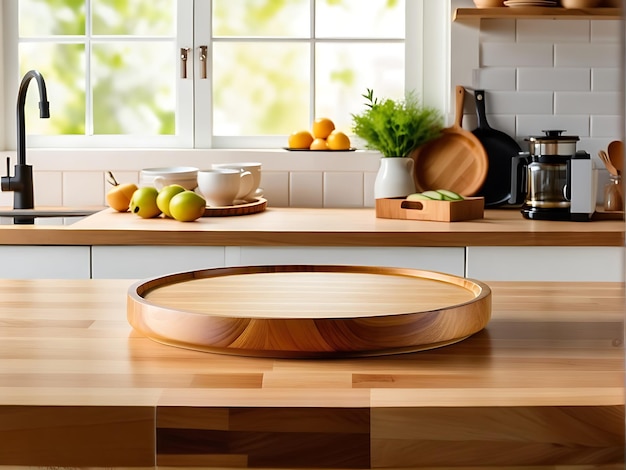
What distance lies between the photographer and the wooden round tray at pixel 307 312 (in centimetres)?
103

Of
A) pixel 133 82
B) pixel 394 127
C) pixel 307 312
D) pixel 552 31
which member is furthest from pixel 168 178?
pixel 307 312

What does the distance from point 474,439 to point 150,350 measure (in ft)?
1.34

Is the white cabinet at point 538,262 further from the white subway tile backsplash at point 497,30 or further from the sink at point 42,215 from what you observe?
the sink at point 42,215

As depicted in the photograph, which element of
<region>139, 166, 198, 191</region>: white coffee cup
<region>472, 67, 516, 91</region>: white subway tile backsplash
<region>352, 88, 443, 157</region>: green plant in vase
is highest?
<region>472, 67, 516, 91</region>: white subway tile backsplash

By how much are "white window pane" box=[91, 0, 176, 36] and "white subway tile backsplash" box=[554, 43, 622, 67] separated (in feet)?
4.70

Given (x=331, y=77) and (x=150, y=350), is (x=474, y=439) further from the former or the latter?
(x=331, y=77)

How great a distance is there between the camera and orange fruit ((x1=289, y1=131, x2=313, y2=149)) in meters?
3.41

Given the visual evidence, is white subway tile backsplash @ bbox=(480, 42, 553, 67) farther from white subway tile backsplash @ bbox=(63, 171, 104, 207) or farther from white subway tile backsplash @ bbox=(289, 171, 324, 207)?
white subway tile backsplash @ bbox=(63, 171, 104, 207)

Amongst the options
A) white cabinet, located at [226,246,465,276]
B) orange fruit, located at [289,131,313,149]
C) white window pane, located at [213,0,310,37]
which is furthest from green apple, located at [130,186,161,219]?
white window pane, located at [213,0,310,37]

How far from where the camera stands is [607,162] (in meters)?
3.27

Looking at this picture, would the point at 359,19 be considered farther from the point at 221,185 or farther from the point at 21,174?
the point at 21,174

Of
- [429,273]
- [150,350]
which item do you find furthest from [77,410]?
[429,273]

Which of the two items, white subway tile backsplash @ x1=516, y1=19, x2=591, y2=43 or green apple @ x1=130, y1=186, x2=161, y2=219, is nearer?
green apple @ x1=130, y1=186, x2=161, y2=219

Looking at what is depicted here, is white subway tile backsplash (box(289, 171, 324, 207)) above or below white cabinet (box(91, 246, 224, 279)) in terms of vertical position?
above
